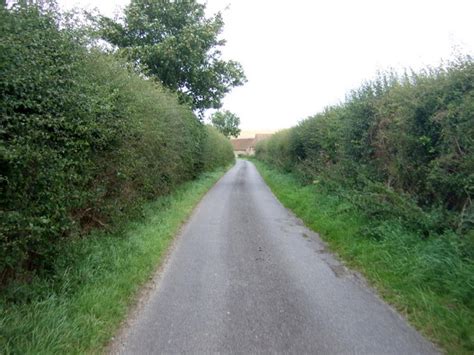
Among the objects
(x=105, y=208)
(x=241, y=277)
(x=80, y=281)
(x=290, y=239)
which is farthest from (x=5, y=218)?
(x=290, y=239)

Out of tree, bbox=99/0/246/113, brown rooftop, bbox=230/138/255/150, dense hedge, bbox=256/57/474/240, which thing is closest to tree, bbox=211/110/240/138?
brown rooftop, bbox=230/138/255/150

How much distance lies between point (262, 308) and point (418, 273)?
2332 mm

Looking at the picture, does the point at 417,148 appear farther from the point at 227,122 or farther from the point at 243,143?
the point at 243,143

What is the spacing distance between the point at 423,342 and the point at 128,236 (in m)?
5.07

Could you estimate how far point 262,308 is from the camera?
13.4ft

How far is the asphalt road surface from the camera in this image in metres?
3.32

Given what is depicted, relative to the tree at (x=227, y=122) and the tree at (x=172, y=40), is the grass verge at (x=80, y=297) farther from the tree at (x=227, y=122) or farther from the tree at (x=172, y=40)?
the tree at (x=227, y=122)

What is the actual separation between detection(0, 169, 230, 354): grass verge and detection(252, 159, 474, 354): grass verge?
3374 millimetres

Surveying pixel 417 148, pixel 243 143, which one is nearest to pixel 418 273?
pixel 417 148

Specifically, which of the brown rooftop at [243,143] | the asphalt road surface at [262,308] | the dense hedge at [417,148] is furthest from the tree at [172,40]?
the brown rooftop at [243,143]

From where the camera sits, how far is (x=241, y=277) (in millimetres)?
5078

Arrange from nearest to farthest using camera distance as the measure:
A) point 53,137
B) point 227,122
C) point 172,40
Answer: point 53,137
point 172,40
point 227,122

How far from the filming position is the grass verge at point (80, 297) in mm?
3027

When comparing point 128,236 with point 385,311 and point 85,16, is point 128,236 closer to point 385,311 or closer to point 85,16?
point 85,16
